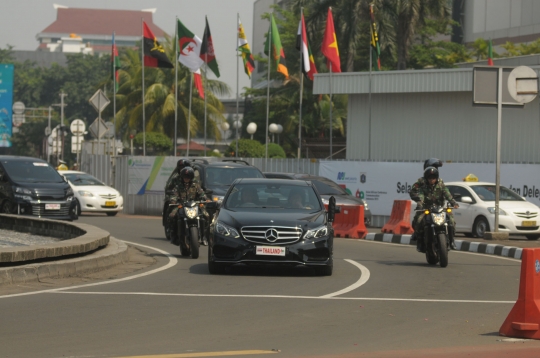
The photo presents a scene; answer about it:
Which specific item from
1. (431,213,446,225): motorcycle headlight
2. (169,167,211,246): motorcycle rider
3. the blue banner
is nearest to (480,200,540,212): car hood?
(431,213,446,225): motorcycle headlight

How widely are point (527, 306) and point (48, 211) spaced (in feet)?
67.8

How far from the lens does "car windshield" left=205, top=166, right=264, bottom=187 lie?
24.0 metres

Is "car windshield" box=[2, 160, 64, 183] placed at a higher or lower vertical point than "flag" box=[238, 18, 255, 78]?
lower

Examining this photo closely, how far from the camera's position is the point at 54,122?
375 feet

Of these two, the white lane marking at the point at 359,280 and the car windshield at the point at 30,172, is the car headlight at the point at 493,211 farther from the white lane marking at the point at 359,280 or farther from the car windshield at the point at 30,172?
the car windshield at the point at 30,172

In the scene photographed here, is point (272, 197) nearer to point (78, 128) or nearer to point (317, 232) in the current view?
point (317, 232)

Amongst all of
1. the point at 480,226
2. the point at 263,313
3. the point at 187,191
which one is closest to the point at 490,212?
the point at 480,226

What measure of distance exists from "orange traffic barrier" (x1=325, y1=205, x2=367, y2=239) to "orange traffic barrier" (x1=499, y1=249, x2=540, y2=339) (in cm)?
1654

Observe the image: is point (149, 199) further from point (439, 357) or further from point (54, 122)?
point (54, 122)

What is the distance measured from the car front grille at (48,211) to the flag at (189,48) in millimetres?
15441

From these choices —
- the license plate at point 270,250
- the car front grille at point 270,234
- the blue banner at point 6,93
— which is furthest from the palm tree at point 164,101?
the license plate at point 270,250

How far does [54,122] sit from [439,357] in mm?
109826

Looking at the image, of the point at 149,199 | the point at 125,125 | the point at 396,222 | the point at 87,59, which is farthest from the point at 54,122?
the point at 396,222

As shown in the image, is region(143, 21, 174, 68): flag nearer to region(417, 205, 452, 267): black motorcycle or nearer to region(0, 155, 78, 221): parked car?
region(0, 155, 78, 221): parked car
